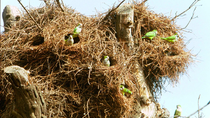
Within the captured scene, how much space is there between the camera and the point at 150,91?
4.93 m

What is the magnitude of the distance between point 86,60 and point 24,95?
145cm

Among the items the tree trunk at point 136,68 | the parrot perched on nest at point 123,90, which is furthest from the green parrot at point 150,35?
→ the parrot perched on nest at point 123,90

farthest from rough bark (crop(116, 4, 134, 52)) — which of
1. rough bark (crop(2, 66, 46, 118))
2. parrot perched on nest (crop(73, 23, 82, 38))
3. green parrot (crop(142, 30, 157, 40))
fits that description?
rough bark (crop(2, 66, 46, 118))

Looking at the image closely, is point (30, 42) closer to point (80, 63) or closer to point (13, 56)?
point (13, 56)

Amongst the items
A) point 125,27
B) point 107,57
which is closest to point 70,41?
point 107,57

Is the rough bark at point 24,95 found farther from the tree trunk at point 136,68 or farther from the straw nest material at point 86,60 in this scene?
the tree trunk at point 136,68

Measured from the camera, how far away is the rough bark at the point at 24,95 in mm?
2971

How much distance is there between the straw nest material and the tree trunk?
0.11 m

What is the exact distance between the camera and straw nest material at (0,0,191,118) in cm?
415

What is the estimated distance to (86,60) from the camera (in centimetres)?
434

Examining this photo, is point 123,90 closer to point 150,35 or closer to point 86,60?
point 86,60

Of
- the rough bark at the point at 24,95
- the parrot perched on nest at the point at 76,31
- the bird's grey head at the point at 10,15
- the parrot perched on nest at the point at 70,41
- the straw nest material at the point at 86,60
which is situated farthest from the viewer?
the bird's grey head at the point at 10,15

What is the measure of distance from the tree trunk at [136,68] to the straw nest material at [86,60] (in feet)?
0.37

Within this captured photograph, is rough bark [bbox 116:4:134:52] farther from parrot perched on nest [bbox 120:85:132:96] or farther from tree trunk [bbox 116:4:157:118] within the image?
parrot perched on nest [bbox 120:85:132:96]
